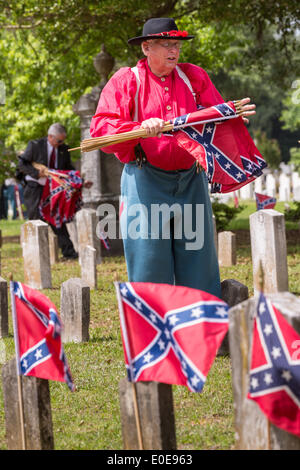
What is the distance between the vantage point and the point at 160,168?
17.6 feet

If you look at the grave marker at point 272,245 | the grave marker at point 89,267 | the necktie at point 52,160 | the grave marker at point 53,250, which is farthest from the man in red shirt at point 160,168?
the grave marker at point 53,250

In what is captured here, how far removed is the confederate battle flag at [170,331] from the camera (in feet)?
12.2

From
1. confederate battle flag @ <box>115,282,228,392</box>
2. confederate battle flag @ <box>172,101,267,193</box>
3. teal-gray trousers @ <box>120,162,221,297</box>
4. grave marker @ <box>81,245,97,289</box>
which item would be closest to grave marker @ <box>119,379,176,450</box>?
confederate battle flag @ <box>115,282,228,392</box>

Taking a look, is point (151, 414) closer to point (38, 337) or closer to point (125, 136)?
point (38, 337)

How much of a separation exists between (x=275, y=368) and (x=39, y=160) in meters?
10.2

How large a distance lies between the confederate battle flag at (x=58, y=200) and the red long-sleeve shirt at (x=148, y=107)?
791 cm

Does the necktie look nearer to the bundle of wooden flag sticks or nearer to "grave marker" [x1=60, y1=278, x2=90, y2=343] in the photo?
"grave marker" [x1=60, y1=278, x2=90, y2=343]

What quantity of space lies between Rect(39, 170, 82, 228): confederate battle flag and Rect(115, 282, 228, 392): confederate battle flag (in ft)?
31.2

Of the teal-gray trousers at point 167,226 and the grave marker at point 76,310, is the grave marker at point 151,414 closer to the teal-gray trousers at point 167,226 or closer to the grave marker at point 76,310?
the teal-gray trousers at point 167,226

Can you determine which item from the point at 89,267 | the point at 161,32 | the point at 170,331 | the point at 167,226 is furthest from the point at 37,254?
the point at 170,331

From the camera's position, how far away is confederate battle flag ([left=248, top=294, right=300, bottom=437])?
3412 mm

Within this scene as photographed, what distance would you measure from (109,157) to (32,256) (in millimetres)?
4284
